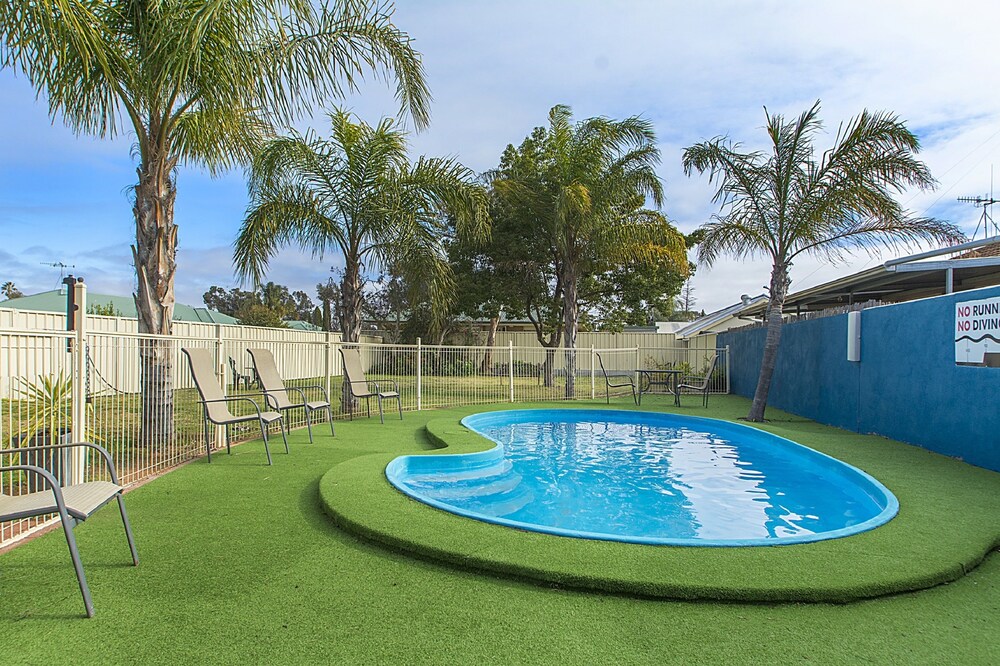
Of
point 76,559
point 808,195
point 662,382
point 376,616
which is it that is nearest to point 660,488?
point 376,616

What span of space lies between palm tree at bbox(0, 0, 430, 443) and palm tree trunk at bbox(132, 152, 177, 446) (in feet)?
0.04

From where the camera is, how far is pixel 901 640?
254 cm

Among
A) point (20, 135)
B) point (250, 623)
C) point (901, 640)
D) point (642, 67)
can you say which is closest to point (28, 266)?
point (20, 135)

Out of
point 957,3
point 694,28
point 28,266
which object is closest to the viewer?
point 957,3

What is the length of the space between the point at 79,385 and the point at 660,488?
18.2ft

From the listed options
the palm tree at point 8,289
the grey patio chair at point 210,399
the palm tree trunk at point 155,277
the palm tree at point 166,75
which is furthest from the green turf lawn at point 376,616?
the palm tree at point 8,289

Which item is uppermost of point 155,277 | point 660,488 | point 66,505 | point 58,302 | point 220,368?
point 58,302

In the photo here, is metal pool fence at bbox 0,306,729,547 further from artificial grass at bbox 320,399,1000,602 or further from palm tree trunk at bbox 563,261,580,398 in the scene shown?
palm tree trunk at bbox 563,261,580,398

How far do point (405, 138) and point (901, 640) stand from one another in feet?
33.3

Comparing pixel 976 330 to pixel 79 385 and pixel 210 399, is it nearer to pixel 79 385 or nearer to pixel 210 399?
pixel 210 399

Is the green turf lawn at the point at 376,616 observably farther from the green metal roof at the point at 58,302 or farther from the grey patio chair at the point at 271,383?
the green metal roof at the point at 58,302

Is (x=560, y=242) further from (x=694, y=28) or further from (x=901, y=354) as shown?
(x=901, y=354)

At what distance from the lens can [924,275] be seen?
11984 millimetres

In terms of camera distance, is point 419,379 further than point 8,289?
No
